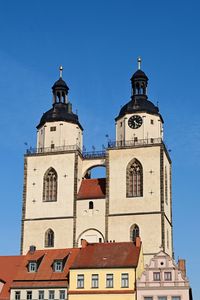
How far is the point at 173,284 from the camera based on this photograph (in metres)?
54.7

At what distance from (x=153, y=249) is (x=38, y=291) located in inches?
764

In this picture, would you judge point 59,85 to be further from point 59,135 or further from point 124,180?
point 124,180

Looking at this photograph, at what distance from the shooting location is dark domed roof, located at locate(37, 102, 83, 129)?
83000mm

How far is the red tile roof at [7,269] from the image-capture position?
58.0 meters

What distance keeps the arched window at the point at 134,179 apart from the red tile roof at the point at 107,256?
651 inches

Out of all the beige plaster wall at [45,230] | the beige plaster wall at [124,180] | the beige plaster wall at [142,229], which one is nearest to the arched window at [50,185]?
the beige plaster wall at [45,230]

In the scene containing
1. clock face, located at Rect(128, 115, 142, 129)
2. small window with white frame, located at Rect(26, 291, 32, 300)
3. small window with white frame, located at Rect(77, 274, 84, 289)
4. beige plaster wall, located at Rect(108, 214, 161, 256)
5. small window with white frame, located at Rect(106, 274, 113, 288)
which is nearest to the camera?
small window with white frame, located at Rect(106, 274, 113, 288)

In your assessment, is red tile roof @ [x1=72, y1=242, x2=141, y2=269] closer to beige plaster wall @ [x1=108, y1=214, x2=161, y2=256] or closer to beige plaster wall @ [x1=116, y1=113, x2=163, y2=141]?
beige plaster wall @ [x1=108, y1=214, x2=161, y2=256]

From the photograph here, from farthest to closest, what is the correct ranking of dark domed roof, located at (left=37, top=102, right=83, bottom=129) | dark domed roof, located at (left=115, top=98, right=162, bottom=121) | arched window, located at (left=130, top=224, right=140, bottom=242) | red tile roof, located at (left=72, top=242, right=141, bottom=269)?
dark domed roof, located at (left=37, top=102, right=83, bottom=129), dark domed roof, located at (left=115, top=98, right=162, bottom=121), arched window, located at (left=130, top=224, right=140, bottom=242), red tile roof, located at (left=72, top=242, right=141, bottom=269)

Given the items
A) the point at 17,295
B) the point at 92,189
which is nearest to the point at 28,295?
the point at 17,295

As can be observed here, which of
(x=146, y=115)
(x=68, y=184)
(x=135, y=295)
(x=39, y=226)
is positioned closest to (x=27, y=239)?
(x=39, y=226)

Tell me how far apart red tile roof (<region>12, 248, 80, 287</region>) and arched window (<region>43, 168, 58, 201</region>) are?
17.7m

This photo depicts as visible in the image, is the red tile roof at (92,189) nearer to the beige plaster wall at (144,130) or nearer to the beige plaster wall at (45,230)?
the beige plaster wall at (45,230)

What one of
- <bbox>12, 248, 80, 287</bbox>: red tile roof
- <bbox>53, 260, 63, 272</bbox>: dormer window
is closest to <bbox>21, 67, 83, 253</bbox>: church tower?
<bbox>12, 248, 80, 287</bbox>: red tile roof
